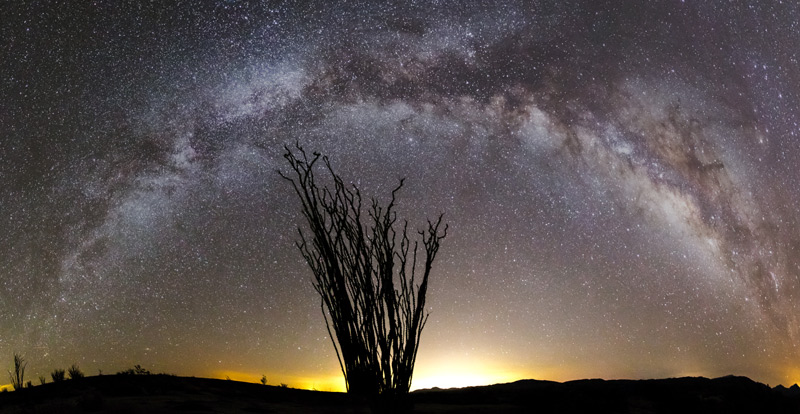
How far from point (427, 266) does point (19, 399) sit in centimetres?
296

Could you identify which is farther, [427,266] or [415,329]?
[427,266]

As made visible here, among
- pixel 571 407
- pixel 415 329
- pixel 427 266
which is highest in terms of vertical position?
pixel 427 266

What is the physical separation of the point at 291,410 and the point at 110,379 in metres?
1.55

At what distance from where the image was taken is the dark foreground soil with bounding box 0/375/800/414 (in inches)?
138

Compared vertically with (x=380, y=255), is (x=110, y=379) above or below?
below

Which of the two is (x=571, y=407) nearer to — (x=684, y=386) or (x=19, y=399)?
(x=684, y=386)

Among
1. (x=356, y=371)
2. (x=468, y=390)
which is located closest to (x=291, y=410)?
(x=356, y=371)

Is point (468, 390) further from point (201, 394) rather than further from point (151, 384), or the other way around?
point (151, 384)

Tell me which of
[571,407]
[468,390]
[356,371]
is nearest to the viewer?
[356,371]

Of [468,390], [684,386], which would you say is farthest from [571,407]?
[684,386]

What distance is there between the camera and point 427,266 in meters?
3.80

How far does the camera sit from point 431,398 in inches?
193

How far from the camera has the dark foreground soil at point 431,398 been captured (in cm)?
350

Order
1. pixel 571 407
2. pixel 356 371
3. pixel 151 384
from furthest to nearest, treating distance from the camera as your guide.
Answer: pixel 571 407
pixel 151 384
pixel 356 371
